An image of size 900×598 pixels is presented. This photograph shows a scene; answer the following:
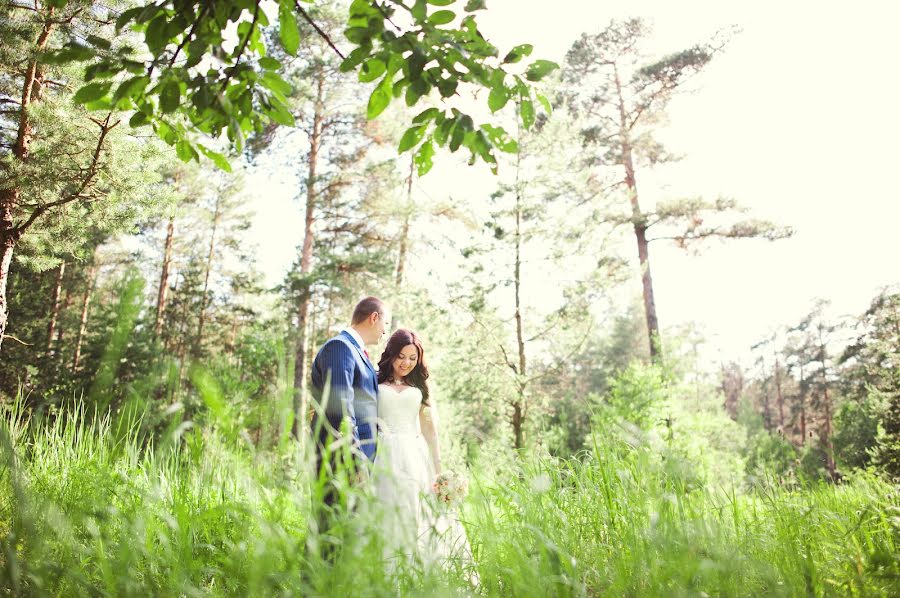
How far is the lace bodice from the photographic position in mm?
3643

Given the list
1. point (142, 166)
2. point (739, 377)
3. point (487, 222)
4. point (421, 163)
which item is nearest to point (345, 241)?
point (487, 222)

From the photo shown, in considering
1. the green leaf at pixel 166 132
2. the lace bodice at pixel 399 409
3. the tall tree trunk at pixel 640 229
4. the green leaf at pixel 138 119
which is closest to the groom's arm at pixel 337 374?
the lace bodice at pixel 399 409

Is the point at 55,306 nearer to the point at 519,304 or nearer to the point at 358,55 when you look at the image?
the point at 519,304

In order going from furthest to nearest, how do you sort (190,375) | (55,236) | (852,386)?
(852,386) → (55,236) → (190,375)

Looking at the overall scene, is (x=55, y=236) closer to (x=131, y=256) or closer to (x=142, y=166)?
(x=142, y=166)

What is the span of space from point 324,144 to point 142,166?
8.88 meters

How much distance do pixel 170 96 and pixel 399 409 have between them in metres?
2.55

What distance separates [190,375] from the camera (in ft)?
3.50

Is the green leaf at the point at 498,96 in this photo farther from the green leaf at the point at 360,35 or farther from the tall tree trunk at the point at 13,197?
the tall tree trunk at the point at 13,197

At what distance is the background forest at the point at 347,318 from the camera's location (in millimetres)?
1376

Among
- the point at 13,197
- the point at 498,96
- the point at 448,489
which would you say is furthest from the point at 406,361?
the point at 13,197

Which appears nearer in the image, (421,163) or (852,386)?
(421,163)

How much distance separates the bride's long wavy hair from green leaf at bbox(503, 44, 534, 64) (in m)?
2.41

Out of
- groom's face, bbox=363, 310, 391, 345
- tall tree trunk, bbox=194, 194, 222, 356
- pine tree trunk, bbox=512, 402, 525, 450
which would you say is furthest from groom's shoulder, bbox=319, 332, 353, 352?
tall tree trunk, bbox=194, 194, 222, 356
